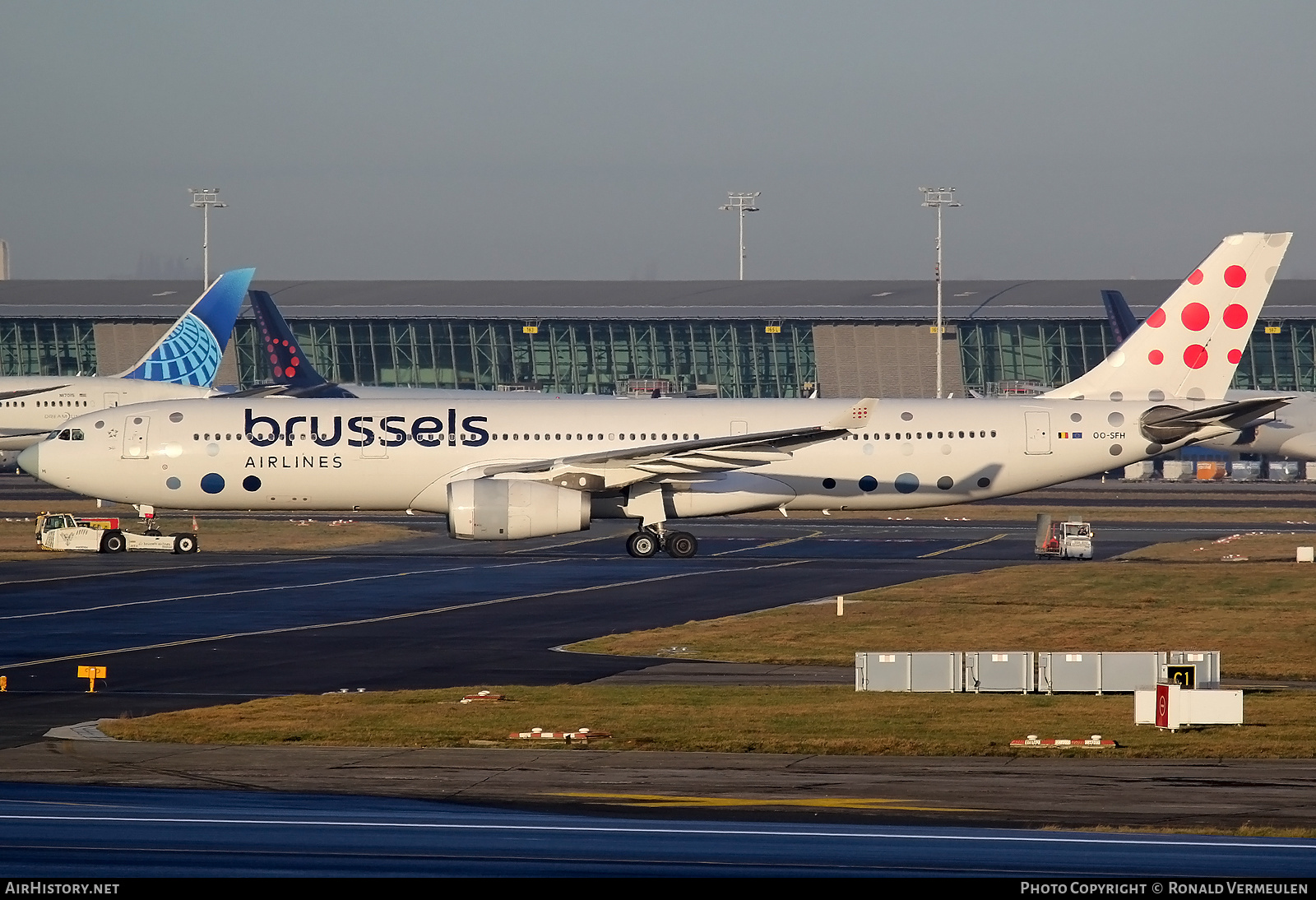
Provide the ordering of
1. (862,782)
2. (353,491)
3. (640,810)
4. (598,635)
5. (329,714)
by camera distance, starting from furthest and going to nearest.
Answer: (353,491), (598,635), (329,714), (862,782), (640,810)

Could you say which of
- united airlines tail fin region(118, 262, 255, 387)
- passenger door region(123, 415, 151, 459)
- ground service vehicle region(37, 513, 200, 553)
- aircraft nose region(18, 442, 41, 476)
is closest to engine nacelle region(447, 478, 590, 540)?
passenger door region(123, 415, 151, 459)

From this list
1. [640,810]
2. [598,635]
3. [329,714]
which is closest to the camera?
[640,810]

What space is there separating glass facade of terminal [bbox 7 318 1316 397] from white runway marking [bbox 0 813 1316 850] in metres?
99.7

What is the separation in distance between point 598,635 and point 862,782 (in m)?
13.7

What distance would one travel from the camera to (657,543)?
47.7 m

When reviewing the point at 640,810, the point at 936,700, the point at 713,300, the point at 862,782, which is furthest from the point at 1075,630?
the point at 713,300

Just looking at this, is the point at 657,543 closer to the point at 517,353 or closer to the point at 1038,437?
the point at 1038,437

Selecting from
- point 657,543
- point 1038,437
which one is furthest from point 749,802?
point 1038,437

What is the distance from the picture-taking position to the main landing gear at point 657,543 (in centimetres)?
4741

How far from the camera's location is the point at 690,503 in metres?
46.8

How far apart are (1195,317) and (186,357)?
54.6 metres

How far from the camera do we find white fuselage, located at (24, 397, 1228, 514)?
4650 cm

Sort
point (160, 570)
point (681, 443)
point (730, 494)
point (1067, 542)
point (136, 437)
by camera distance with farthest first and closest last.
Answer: point (1067, 542) → point (136, 437) → point (730, 494) → point (681, 443) → point (160, 570)
